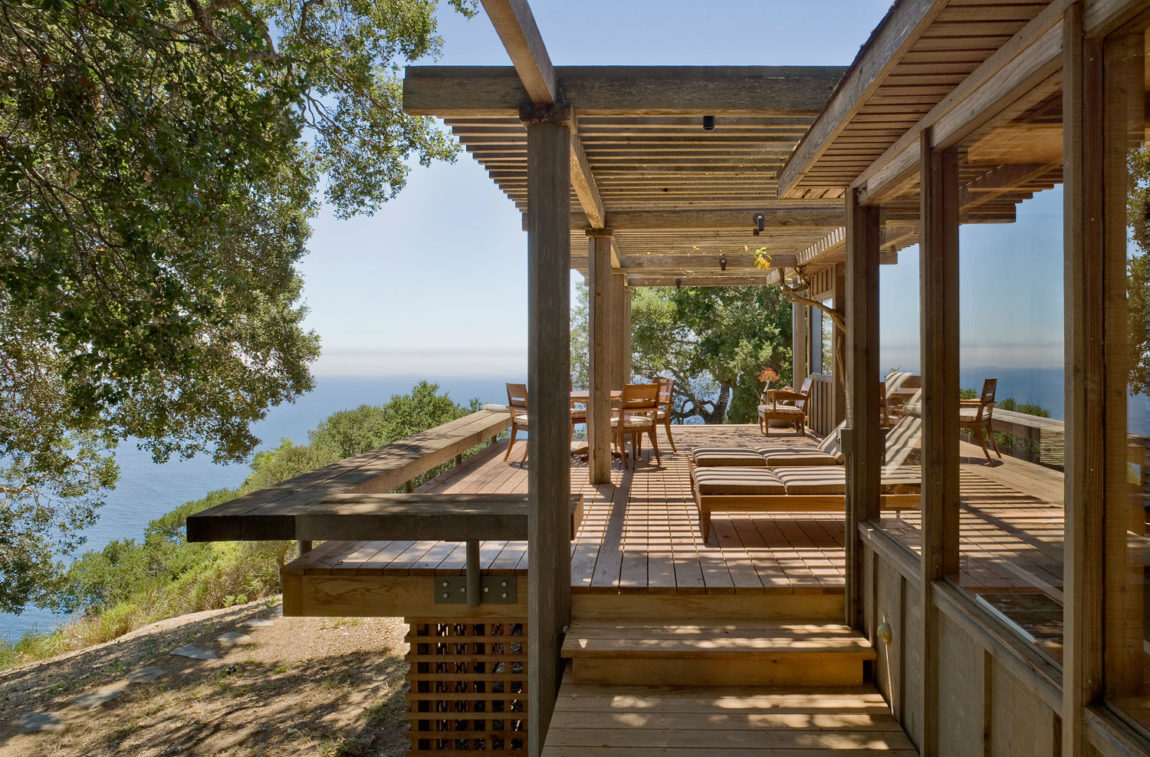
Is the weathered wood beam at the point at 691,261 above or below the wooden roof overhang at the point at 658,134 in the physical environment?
above

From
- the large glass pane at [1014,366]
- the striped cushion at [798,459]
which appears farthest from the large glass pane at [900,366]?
the striped cushion at [798,459]

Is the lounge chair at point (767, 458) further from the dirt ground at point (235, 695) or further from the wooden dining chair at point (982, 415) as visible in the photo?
the dirt ground at point (235, 695)

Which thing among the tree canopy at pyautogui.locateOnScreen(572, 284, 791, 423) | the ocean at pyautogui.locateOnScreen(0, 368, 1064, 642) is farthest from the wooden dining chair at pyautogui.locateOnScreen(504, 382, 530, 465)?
the tree canopy at pyautogui.locateOnScreen(572, 284, 791, 423)

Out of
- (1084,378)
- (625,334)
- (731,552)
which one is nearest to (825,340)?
(625,334)

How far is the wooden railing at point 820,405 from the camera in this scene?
1069 cm

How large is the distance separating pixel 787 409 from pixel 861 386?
7.46m

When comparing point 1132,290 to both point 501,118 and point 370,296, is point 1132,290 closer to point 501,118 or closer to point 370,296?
point 501,118

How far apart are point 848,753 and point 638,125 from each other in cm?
344

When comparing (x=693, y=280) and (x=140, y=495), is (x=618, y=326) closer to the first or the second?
(x=693, y=280)

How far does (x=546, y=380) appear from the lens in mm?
3748

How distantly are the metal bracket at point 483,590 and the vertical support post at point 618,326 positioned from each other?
23.3 feet

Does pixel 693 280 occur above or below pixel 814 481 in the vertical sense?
above

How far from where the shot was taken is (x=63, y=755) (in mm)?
6863

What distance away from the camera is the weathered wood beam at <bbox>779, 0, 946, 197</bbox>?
2053 mm
